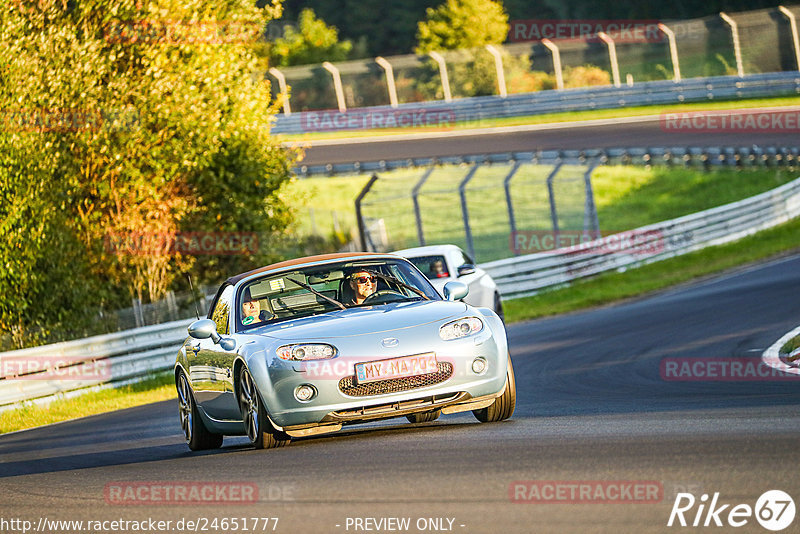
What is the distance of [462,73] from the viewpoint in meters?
49.4

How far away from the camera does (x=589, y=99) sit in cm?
4622

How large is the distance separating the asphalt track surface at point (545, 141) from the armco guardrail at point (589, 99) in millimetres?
1822

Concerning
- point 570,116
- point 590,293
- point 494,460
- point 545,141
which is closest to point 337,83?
point 570,116

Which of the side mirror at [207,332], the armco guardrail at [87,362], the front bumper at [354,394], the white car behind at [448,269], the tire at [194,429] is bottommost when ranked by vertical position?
the armco guardrail at [87,362]

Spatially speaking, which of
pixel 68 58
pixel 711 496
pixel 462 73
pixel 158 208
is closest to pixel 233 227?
pixel 158 208

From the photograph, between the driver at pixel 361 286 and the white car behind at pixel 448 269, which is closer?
the driver at pixel 361 286

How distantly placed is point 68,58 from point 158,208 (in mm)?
3591

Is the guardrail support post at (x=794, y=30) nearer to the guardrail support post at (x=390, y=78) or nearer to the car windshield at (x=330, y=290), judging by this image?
the guardrail support post at (x=390, y=78)

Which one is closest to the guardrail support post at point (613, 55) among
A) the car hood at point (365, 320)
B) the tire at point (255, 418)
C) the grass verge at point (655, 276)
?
the grass verge at point (655, 276)

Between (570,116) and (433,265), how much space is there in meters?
29.2

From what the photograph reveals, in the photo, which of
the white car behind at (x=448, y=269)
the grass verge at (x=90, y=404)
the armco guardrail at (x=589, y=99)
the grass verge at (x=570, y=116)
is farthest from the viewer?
the armco guardrail at (x=589, y=99)

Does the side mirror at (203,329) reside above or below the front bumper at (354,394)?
above

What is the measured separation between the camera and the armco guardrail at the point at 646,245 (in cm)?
2666

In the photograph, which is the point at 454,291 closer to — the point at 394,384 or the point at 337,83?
the point at 394,384
